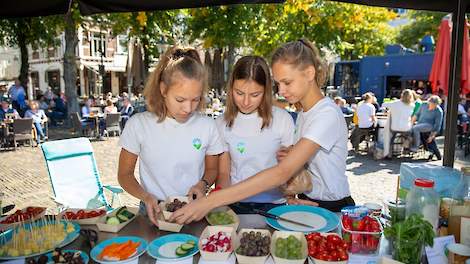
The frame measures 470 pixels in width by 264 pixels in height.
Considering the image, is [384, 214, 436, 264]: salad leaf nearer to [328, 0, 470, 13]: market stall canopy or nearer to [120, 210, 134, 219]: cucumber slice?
[120, 210, 134, 219]: cucumber slice

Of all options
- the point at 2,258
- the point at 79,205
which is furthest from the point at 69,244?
the point at 79,205

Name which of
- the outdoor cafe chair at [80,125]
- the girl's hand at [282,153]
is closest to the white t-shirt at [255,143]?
the girl's hand at [282,153]

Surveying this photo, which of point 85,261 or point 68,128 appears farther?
point 68,128

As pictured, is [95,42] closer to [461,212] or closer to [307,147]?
[307,147]

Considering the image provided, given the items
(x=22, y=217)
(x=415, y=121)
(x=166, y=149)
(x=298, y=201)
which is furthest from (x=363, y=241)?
(x=415, y=121)

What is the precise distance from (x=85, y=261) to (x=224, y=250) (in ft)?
1.83

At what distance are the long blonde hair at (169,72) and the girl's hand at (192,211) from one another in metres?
0.66

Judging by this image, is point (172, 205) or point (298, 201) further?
point (298, 201)

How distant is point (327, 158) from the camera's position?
2.03m

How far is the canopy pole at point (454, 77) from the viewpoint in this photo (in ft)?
8.61

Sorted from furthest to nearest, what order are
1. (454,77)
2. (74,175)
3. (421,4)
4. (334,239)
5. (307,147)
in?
(74,175), (454,77), (421,4), (307,147), (334,239)

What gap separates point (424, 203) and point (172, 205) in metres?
1.16

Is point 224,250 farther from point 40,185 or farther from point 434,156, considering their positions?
point 434,156

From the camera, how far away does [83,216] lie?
1.95m
